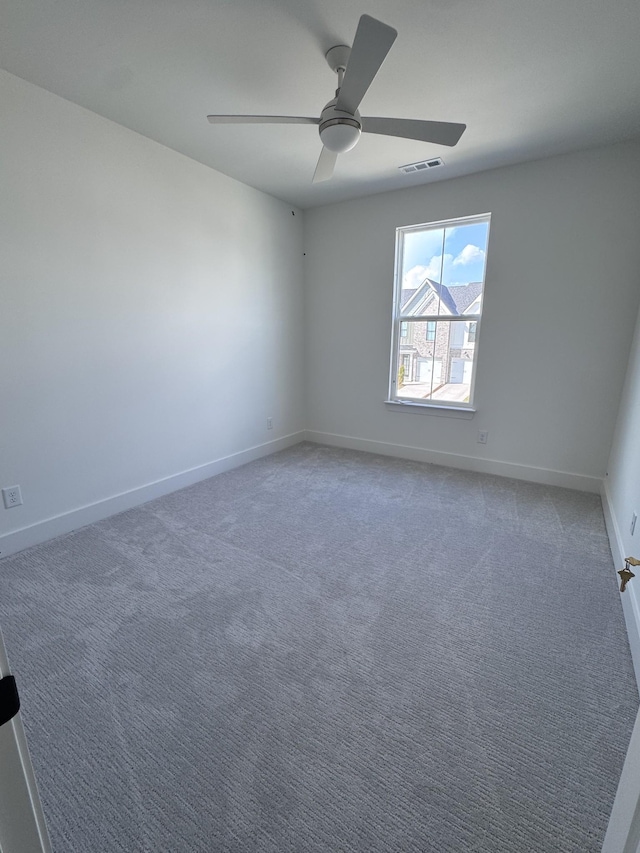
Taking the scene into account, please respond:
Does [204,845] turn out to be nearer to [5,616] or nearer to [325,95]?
[5,616]

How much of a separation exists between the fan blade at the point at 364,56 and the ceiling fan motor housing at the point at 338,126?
0.04 meters

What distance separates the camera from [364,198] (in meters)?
3.70

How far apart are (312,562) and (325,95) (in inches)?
104

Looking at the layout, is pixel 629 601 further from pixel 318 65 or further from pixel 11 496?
pixel 11 496

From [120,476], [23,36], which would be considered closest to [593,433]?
[120,476]

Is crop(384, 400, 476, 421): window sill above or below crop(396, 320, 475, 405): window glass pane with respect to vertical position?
below

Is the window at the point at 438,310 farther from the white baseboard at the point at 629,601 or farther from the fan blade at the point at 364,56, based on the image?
the fan blade at the point at 364,56

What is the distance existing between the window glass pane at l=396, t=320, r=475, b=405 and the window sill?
0.31ft

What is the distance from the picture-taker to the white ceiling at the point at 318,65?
61.6 inches

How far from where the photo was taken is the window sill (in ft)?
11.6

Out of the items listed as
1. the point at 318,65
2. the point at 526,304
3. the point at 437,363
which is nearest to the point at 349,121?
the point at 318,65

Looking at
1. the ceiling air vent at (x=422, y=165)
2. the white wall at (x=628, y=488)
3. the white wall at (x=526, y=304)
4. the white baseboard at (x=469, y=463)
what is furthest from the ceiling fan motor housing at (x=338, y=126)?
the white baseboard at (x=469, y=463)

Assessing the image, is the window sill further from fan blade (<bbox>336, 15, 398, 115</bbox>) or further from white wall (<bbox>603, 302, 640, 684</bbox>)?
fan blade (<bbox>336, 15, 398, 115</bbox>)

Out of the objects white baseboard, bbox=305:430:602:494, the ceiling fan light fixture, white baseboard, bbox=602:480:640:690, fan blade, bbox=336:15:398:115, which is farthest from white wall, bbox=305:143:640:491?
fan blade, bbox=336:15:398:115
